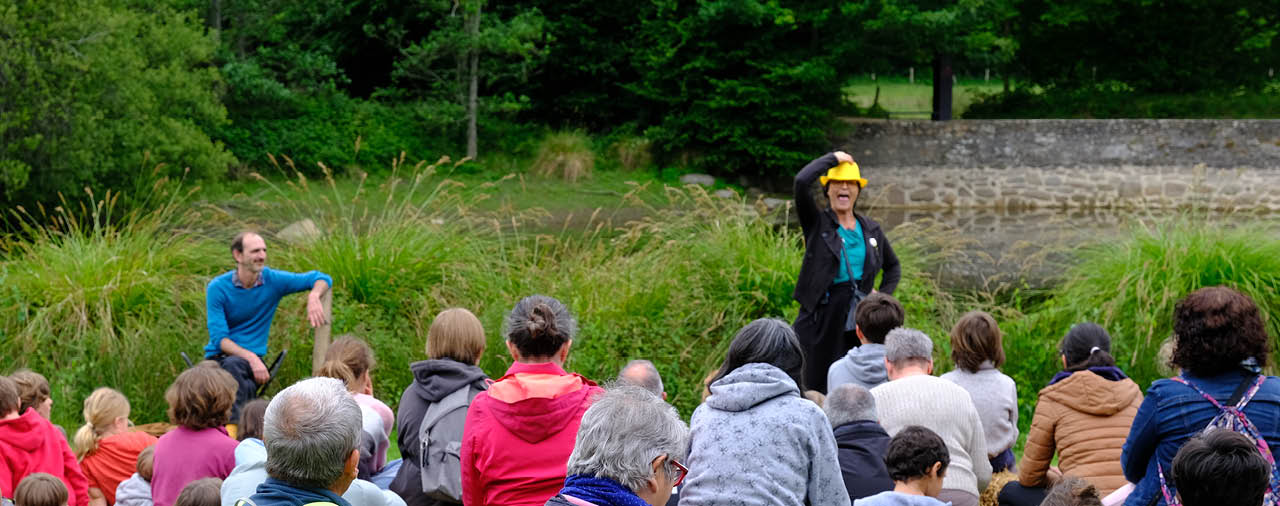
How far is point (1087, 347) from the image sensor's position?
4660mm

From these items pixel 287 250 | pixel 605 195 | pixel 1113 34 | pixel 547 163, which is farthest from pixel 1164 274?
pixel 1113 34

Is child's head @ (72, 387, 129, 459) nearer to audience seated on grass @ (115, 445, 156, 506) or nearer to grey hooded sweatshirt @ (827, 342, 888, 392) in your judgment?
audience seated on grass @ (115, 445, 156, 506)

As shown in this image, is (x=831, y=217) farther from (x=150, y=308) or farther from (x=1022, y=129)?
(x=1022, y=129)

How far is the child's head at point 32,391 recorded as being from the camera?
4832 mm

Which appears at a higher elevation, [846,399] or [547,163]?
[846,399]

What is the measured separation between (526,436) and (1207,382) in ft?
6.23

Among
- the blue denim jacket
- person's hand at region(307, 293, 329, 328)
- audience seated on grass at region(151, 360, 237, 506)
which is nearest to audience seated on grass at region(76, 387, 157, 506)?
audience seated on grass at region(151, 360, 237, 506)

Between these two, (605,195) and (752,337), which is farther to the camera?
(605,195)

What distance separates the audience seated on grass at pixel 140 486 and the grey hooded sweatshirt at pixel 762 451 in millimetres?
2215

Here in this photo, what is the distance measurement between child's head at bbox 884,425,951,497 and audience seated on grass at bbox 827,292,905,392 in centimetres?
143

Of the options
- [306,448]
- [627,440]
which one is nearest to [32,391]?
[306,448]

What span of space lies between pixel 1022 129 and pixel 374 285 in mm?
21056

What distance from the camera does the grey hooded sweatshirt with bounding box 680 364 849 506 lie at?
10.5 ft

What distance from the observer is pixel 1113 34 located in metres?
30.6
